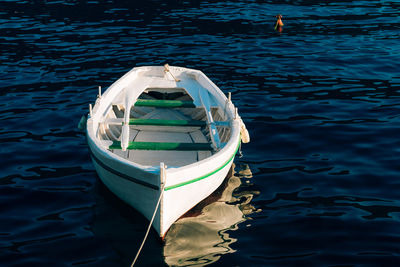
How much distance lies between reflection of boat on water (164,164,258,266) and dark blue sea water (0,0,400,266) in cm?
4

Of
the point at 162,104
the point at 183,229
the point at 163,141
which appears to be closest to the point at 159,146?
the point at 163,141

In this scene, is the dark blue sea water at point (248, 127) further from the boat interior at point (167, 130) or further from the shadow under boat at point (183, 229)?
the boat interior at point (167, 130)

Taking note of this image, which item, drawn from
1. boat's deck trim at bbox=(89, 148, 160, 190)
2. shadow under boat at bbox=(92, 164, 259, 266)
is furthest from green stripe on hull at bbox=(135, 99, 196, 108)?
boat's deck trim at bbox=(89, 148, 160, 190)

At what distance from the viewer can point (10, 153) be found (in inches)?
505

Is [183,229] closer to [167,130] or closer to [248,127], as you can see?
[167,130]

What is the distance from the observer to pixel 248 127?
14445mm

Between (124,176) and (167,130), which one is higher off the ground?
(124,176)

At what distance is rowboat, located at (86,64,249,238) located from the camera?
348 inches

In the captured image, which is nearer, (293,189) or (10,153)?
(293,189)

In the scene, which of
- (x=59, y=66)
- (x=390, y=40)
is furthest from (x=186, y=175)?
(x=390, y=40)

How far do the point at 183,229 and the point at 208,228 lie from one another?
490 millimetres

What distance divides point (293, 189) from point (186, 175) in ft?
10.9

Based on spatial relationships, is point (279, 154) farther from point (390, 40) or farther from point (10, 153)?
point (390, 40)

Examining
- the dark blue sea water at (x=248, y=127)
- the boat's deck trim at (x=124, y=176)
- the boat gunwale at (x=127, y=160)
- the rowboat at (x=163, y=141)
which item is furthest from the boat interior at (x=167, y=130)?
the dark blue sea water at (x=248, y=127)
